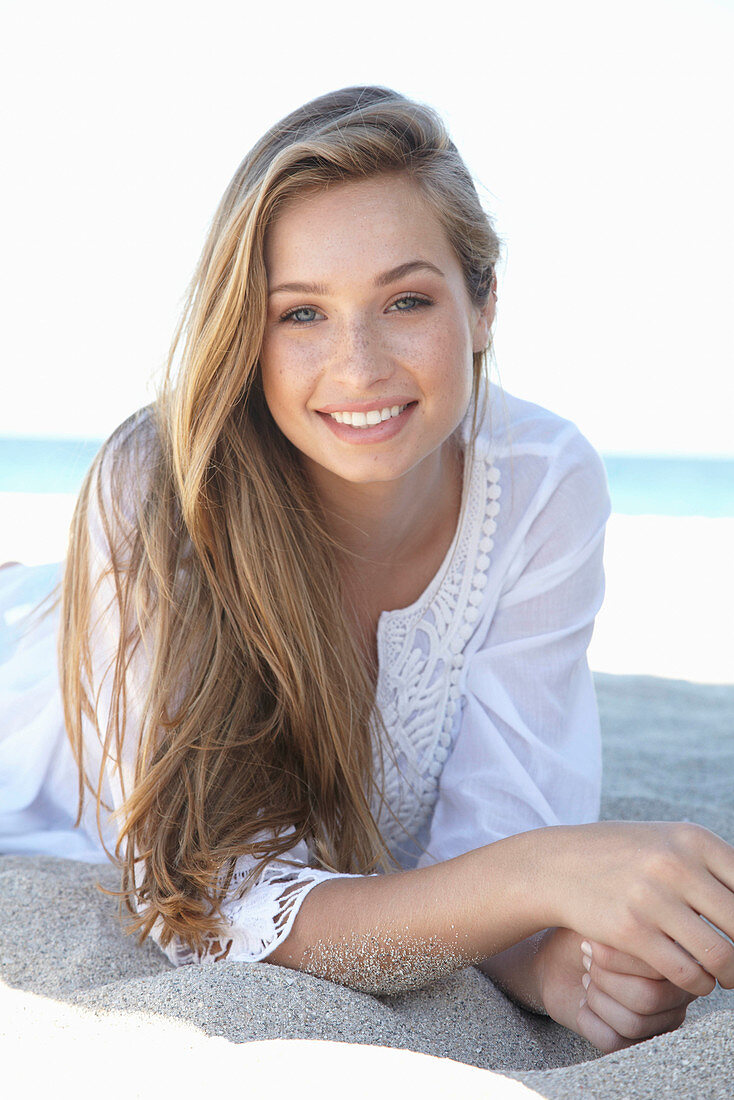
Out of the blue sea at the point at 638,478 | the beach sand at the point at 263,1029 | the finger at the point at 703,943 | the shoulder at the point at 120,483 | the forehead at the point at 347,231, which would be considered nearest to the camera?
the beach sand at the point at 263,1029

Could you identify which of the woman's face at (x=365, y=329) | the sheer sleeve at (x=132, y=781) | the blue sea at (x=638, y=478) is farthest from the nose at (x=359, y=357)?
the blue sea at (x=638, y=478)

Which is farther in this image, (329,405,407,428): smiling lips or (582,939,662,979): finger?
(329,405,407,428): smiling lips

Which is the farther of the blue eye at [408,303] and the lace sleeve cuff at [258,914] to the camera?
the blue eye at [408,303]

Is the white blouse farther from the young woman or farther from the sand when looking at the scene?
the sand

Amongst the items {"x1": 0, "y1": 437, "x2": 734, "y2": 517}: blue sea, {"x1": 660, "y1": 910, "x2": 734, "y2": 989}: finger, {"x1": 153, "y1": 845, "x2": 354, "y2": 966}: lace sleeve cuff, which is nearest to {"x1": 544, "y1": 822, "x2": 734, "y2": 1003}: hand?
{"x1": 660, "y1": 910, "x2": 734, "y2": 989}: finger

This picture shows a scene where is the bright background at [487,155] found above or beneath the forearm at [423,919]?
above

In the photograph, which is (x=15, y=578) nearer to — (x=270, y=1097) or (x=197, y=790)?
(x=197, y=790)

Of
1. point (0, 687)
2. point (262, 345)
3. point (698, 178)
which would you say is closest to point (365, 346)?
point (262, 345)

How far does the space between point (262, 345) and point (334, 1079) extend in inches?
47.5

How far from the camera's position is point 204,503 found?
175cm

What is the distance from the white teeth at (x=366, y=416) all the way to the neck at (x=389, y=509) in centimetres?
25

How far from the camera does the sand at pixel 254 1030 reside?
902 mm

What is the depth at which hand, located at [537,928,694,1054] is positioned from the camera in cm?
128

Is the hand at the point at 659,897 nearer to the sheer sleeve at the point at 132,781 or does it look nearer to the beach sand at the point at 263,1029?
the beach sand at the point at 263,1029
